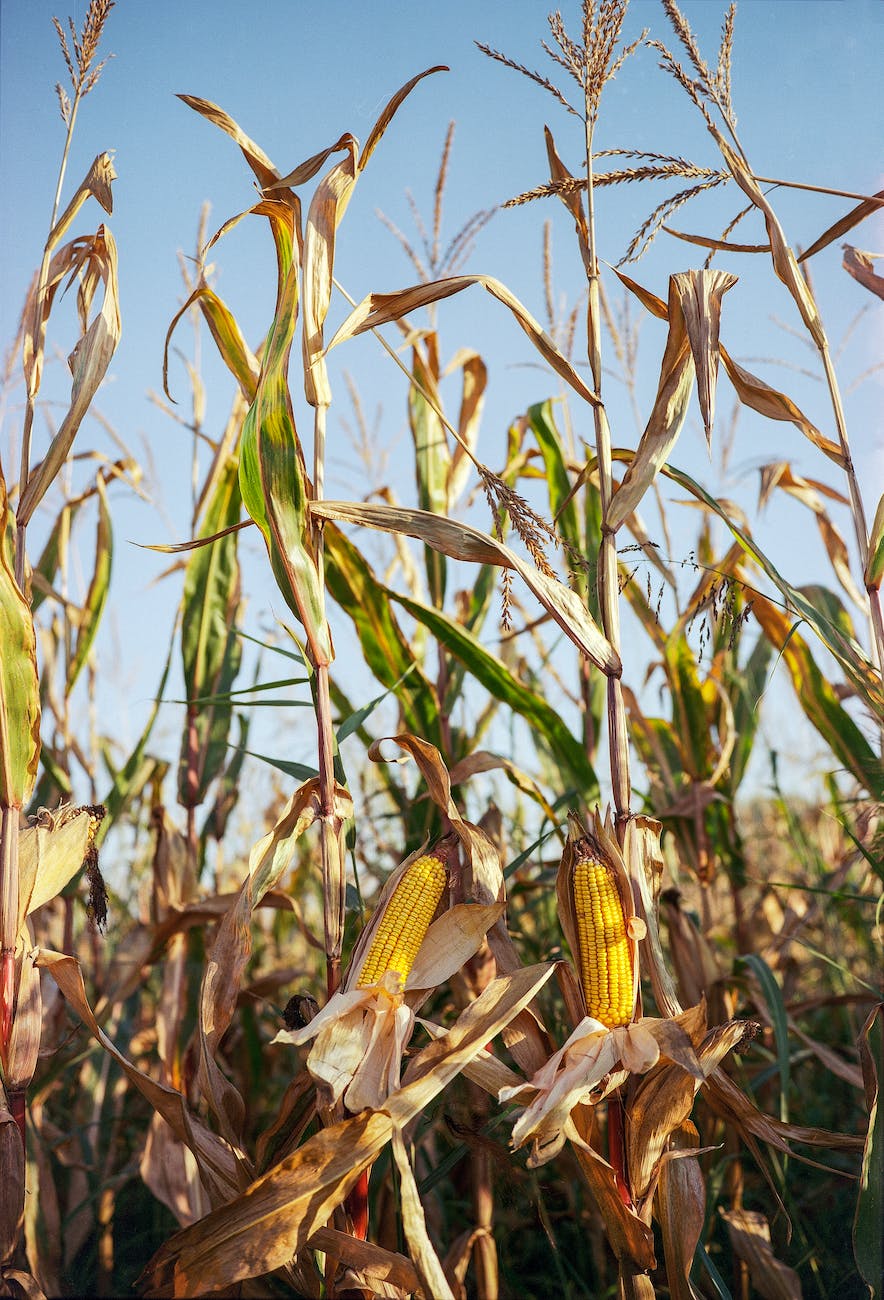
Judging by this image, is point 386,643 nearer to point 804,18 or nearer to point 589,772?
point 589,772

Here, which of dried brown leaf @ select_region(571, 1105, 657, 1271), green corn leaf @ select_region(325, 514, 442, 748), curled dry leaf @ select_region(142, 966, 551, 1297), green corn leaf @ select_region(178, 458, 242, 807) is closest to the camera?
curled dry leaf @ select_region(142, 966, 551, 1297)

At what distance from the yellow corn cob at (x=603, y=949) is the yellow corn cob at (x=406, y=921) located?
0.19m

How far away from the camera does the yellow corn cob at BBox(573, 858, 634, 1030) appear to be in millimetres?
1107

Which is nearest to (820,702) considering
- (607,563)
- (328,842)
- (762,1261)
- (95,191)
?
(607,563)

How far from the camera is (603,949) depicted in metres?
1.12

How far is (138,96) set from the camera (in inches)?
71.2

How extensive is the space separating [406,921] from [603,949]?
0.81 ft

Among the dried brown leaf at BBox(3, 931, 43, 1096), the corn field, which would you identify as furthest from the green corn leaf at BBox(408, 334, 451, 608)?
the dried brown leaf at BBox(3, 931, 43, 1096)

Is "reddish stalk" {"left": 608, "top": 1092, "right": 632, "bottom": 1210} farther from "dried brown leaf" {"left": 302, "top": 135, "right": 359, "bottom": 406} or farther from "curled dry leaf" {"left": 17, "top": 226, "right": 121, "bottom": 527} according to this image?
"curled dry leaf" {"left": 17, "top": 226, "right": 121, "bottom": 527}

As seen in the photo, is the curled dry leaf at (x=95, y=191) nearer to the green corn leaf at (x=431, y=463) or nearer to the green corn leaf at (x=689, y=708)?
the green corn leaf at (x=431, y=463)

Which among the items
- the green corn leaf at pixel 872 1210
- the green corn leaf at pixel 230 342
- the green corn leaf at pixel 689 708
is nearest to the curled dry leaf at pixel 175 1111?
the green corn leaf at pixel 872 1210

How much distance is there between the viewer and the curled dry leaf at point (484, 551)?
3.90 feet

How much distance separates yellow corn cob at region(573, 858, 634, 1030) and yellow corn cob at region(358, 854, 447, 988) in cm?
19

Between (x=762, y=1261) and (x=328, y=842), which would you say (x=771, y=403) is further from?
(x=762, y=1261)
